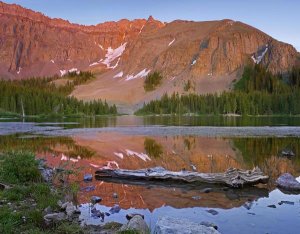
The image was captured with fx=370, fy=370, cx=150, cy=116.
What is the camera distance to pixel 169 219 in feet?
38.7

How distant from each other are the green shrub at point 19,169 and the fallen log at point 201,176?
5.27 meters

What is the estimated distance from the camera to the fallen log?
69.4 ft

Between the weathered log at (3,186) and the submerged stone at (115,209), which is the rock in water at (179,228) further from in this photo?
the weathered log at (3,186)

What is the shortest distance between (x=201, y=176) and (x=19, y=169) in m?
10.3

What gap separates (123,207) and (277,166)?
15.5m

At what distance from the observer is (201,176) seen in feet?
72.3

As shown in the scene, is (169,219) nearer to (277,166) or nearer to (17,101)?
(277,166)

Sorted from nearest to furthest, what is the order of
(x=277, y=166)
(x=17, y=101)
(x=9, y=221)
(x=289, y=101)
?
(x=9, y=221), (x=277, y=166), (x=17, y=101), (x=289, y=101)

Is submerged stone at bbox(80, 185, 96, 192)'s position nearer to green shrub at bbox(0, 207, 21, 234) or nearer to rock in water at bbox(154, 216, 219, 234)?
green shrub at bbox(0, 207, 21, 234)

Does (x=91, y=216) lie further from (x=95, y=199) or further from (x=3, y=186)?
(x=3, y=186)

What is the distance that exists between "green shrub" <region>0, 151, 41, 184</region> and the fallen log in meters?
5.27

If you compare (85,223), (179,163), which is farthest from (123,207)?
(179,163)

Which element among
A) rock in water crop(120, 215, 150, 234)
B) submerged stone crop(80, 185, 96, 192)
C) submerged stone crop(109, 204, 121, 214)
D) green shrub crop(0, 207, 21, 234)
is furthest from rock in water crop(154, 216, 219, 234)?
submerged stone crop(80, 185, 96, 192)

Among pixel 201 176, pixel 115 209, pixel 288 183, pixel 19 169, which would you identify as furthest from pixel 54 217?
pixel 288 183
